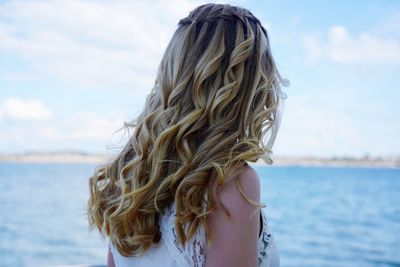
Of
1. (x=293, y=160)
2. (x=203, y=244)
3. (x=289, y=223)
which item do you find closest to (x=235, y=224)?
(x=203, y=244)

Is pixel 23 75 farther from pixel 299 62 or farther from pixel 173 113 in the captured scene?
pixel 173 113

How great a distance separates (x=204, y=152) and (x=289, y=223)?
22.3 m

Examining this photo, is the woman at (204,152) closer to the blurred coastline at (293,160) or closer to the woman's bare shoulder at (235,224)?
the woman's bare shoulder at (235,224)

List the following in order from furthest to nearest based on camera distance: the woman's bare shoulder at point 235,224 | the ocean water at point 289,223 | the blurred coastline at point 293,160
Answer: the blurred coastline at point 293,160 < the ocean water at point 289,223 < the woman's bare shoulder at point 235,224

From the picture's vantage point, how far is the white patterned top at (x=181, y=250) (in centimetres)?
103

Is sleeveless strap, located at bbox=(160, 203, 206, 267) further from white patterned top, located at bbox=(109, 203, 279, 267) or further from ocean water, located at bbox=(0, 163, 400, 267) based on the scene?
ocean water, located at bbox=(0, 163, 400, 267)

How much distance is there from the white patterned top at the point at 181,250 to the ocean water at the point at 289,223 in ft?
9.93

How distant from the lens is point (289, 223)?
22656 millimetres

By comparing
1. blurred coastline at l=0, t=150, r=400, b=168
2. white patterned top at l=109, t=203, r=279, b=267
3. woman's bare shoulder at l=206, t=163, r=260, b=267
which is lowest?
blurred coastline at l=0, t=150, r=400, b=168

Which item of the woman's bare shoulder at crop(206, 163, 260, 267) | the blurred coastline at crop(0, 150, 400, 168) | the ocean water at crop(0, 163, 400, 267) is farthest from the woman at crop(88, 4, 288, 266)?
the blurred coastline at crop(0, 150, 400, 168)

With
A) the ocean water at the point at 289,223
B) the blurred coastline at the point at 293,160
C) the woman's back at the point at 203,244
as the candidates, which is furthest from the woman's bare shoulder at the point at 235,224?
the blurred coastline at the point at 293,160

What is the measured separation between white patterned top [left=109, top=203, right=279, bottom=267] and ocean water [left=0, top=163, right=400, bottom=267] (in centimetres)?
303

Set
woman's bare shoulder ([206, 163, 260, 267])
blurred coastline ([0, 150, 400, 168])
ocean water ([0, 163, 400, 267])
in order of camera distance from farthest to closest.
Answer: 1. blurred coastline ([0, 150, 400, 168])
2. ocean water ([0, 163, 400, 267])
3. woman's bare shoulder ([206, 163, 260, 267])

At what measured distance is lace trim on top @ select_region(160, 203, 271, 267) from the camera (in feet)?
3.37
